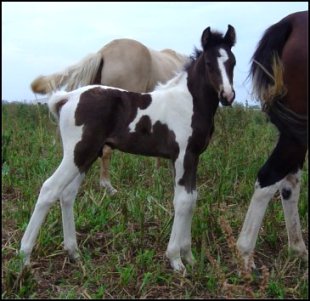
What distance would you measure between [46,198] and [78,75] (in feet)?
10.0

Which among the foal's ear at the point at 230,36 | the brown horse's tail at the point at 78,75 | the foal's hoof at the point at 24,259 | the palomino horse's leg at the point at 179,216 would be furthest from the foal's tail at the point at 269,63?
the brown horse's tail at the point at 78,75

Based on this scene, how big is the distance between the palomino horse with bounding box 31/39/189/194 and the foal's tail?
2.26 m

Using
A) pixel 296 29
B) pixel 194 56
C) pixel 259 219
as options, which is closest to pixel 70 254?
pixel 259 219

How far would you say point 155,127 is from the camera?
3801 mm

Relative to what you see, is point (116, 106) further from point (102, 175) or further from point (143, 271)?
point (102, 175)

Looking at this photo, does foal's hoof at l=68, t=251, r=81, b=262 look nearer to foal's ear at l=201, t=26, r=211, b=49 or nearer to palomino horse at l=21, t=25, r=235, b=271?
palomino horse at l=21, t=25, r=235, b=271

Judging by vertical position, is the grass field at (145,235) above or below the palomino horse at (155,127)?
below

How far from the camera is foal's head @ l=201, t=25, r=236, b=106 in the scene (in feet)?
11.7

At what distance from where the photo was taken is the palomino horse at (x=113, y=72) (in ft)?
20.0

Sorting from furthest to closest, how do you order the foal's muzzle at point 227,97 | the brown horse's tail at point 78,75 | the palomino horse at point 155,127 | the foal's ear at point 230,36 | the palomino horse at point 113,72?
1. the brown horse's tail at point 78,75
2. the palomino horse at point 113,72
3. the foal's ear at point 230,36
4. the palomino horse at point 155,127
5. the foal's muzzle at point 227,97

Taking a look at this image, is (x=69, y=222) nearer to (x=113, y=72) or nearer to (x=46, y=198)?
(x=46, y=198)

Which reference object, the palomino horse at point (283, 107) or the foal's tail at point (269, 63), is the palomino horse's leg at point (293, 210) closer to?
the palomino horse at point (283, 107)

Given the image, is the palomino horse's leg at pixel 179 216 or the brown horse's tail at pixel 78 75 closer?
the palomino horse's leg at pixel 179 216

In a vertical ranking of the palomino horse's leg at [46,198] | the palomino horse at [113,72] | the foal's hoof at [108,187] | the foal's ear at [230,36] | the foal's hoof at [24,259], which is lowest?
the foal's hoof at [108,187]
